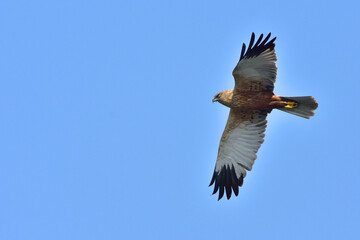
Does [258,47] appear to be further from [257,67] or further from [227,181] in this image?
[227,181]

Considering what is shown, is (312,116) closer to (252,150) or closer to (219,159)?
(252,150)

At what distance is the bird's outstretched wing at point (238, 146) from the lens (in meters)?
13.0

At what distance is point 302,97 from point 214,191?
9.42 feet

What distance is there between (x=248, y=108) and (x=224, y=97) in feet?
1.84

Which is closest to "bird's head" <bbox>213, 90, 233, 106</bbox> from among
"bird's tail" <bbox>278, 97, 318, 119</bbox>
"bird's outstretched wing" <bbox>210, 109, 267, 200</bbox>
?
"bird's outstretched wing" <bbox>210, 109, 267, 200</bbox>

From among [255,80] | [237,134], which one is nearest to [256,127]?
[237,134]

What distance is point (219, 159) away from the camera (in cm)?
1350

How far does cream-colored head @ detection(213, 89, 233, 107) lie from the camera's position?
12672 millimetres

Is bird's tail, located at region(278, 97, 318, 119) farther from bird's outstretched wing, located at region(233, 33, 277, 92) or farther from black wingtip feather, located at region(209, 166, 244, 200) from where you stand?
black wingtip feather, located at region(209, 166, 244, 200)

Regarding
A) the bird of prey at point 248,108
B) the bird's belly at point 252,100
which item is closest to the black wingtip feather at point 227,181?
the bird of prey at point 248,108

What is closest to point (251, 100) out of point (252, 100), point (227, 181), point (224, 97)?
point (252, 100)

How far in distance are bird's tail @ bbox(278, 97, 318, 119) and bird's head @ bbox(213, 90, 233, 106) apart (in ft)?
3.63

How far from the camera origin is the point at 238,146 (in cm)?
1322

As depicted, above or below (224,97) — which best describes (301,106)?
below
